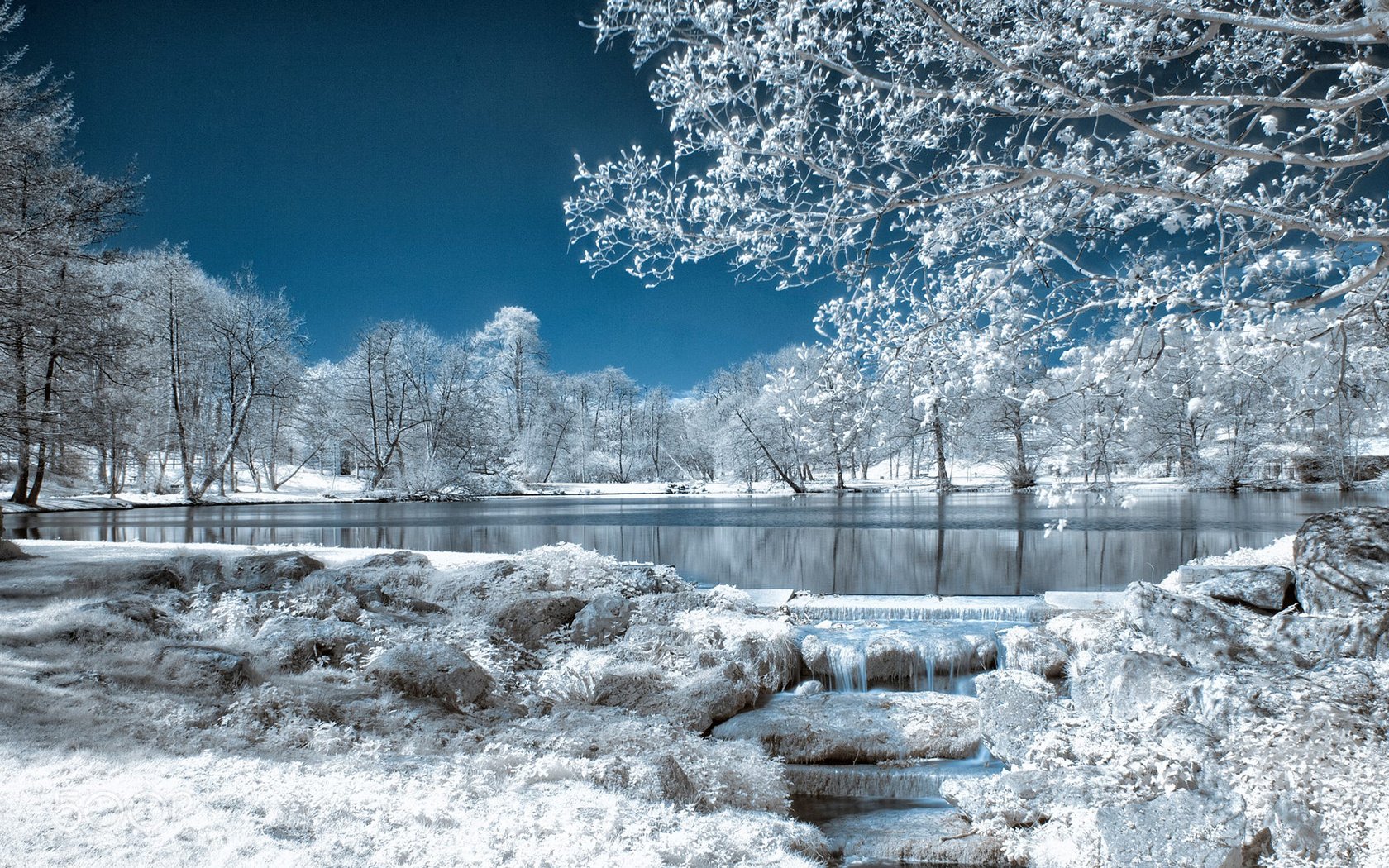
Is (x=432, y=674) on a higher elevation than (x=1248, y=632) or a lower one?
lower

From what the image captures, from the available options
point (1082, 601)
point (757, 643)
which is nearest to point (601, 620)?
point (757, 643)

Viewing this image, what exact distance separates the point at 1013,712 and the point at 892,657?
6.75 ft

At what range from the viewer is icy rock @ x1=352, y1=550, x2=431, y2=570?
32.0 ft

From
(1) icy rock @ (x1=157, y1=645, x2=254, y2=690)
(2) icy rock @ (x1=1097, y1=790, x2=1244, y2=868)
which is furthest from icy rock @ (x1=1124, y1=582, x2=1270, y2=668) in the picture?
(1) icy rock @ (x1=157, y1=645, x2=254, y2=690)

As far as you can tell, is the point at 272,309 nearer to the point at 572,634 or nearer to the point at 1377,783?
the point at 572,634

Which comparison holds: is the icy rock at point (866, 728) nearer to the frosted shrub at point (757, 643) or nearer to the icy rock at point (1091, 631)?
the frosted shrub at point (757, 643)

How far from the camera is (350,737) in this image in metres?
4.58

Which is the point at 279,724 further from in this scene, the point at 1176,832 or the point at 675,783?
the point at 1176,832

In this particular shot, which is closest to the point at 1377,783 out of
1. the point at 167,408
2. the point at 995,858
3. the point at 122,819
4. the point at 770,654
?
the point at 995,858

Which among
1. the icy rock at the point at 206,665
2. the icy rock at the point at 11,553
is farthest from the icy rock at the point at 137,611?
the icy rock at the point at 11,553

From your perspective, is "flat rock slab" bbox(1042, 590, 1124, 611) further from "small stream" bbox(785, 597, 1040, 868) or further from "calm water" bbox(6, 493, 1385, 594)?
"calm water" bbox(6, 493, 1385, 594)

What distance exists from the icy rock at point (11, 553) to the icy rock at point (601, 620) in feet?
23.9

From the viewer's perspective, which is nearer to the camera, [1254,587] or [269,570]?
[1254,587]

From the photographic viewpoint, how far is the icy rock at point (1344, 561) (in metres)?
6.01
